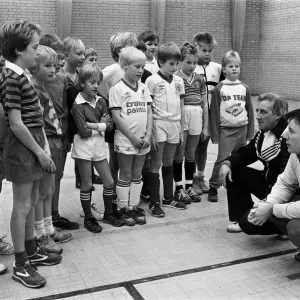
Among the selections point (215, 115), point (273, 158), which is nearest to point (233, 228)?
point (273, 158)

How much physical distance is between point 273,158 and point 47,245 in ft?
6.29

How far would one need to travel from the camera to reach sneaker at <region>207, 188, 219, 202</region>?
4555 mm

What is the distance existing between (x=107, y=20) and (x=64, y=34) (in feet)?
4.24

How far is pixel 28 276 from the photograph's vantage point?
2762mm

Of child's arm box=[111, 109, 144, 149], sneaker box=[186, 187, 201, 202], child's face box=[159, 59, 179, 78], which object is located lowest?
sneaker box=[186, 187, 201, 202]

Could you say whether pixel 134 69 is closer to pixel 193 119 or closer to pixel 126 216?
pixel 193 119

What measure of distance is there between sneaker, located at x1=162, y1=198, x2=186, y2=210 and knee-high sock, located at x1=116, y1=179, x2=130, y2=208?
569mm

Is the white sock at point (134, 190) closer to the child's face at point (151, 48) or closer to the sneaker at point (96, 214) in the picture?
the sneaker at point (96, 214)

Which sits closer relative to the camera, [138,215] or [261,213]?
[261,213]

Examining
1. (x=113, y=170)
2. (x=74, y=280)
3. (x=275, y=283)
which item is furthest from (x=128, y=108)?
(x=275, y=283)

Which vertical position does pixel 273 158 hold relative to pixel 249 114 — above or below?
below

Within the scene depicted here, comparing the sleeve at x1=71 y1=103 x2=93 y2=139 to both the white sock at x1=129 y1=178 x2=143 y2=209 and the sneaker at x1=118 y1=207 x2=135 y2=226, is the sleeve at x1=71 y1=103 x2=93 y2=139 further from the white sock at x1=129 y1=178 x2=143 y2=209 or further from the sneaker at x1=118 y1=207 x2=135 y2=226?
the sneaker at x1=118 y1=207 x2=135 y2=226

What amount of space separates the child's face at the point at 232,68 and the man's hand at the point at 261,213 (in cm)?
186

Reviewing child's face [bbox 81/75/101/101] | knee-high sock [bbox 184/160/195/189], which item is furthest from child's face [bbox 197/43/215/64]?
child's face [bbox 81/75/101/101]
